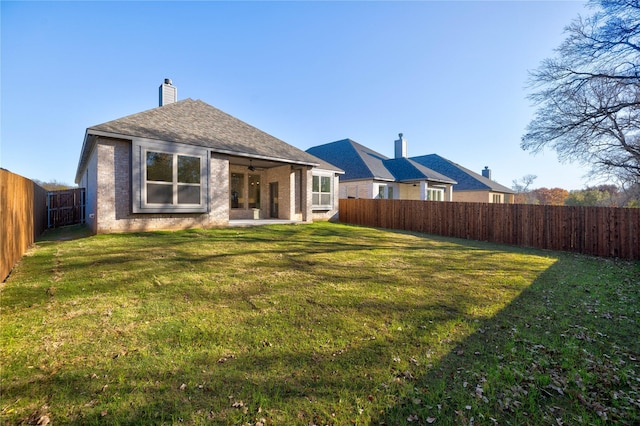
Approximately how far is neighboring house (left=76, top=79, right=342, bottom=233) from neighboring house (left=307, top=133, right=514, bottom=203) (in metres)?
6.81

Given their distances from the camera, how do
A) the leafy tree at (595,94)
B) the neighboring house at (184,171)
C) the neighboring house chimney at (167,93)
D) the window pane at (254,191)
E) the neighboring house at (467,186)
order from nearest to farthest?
the neighboring house at (184,171)
the leafy tree at (595,94)
the neighboring house chimney at (167,93)
the window pane at (254,191)
the neighboring house at (467,186)

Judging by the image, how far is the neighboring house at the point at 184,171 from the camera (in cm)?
955

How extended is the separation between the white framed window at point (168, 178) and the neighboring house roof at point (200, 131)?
0.41 m

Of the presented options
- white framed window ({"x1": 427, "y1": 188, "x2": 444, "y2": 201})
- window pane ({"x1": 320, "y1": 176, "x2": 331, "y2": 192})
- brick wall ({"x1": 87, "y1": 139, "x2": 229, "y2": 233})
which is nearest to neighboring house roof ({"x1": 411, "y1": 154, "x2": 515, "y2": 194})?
white framed window ({"x1": 427, "y1": 188, "x2": 444, "y2": 201})

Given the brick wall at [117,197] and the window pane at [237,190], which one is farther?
the window pane at [237,190]

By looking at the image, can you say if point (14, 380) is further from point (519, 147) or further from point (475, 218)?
point (519, 147)

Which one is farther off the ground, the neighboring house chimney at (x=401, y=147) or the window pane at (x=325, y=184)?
the neighboring house chimney at (x=401, y=147)

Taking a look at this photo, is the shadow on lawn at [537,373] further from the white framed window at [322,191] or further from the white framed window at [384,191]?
the white framed window at [384,191]

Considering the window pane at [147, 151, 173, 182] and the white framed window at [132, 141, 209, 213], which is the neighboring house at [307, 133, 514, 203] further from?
the window pane at [147, 151, 173, 182]

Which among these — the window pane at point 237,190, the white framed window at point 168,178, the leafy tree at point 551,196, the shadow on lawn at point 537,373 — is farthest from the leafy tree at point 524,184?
the white framed window at point 168,178

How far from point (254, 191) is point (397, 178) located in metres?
13.0

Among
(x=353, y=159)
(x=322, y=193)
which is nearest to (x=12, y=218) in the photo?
(x=322, y=193)

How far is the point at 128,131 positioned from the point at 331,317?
10.1 meters

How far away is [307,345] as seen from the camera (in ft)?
10.5
